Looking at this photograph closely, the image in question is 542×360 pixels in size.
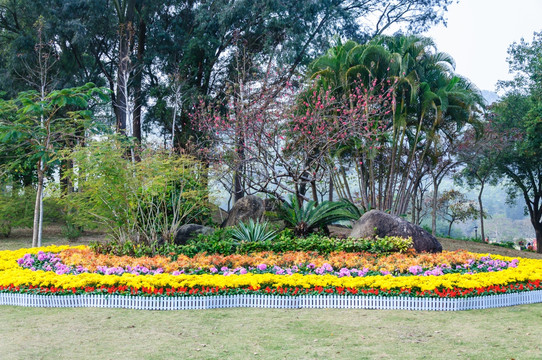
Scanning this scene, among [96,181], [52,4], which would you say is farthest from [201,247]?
[52,4]

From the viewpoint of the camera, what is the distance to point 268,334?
4.91 meters

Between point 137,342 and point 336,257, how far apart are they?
14.9ft

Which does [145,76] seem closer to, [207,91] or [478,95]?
[207,91]

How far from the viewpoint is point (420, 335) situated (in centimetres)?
489

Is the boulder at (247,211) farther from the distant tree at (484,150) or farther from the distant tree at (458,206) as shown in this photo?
the distant tree at (458,206)

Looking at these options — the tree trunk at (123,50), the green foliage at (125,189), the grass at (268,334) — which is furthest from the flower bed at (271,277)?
the tree trunk at (123,50)

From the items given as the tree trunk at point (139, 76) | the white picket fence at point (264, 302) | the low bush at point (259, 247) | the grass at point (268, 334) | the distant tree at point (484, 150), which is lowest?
the grass at point (268, 334)

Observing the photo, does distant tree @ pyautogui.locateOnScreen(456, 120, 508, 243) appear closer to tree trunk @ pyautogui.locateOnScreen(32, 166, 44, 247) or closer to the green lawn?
the green lawn

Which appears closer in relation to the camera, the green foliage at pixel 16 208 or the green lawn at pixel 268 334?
the green lawn at pixel 268 334

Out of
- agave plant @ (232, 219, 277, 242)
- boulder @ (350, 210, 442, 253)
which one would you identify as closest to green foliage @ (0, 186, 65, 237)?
agave plant @ (232, 219, 277, 242)

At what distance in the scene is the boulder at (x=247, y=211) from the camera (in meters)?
11.6

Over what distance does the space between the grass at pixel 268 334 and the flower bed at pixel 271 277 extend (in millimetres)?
368

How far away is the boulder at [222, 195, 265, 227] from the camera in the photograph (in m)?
11.6

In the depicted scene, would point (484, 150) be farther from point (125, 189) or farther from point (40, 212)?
point (40, 212)
